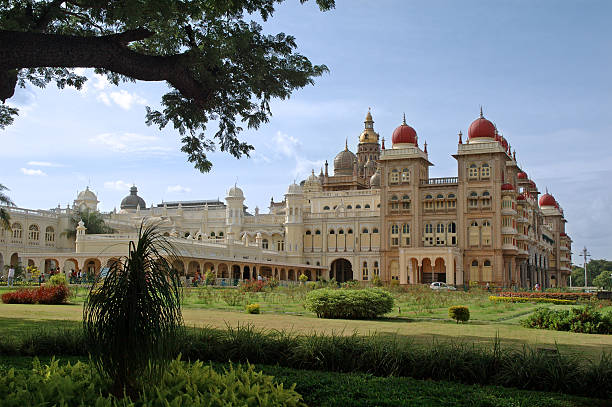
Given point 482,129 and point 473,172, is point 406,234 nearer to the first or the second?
point 473,172

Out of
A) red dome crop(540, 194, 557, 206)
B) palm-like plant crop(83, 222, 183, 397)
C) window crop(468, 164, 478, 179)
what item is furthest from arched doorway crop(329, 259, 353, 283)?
palm-like plant crop(83, 222, 183, 397)

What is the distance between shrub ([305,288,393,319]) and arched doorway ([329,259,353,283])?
49.3 meters

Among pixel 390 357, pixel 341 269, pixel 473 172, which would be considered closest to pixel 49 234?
pixel 341 269

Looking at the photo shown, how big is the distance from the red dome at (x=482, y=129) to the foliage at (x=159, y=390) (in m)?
52.5

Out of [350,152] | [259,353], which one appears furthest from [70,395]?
[350,152]

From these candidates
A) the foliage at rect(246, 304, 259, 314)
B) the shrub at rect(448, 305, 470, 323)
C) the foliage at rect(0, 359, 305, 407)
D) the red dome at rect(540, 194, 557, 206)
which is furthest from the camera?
the red dome at rect(540, 194, 557, 206)

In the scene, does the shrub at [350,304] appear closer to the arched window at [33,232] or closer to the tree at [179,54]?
the tree at [179,54]

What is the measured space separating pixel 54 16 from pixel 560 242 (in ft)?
263

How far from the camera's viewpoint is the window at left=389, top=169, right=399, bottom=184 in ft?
195

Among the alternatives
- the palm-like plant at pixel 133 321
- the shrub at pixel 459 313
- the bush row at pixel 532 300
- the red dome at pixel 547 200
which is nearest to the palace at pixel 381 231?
the red dome at pixel 547 200

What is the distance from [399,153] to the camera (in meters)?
59.0

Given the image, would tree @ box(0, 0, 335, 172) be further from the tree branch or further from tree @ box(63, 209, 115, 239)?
tree @ box(63, 209, 115, 239)

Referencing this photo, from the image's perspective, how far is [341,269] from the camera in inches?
2680

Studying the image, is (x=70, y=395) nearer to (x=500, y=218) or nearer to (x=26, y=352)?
(x=26, y=352)
